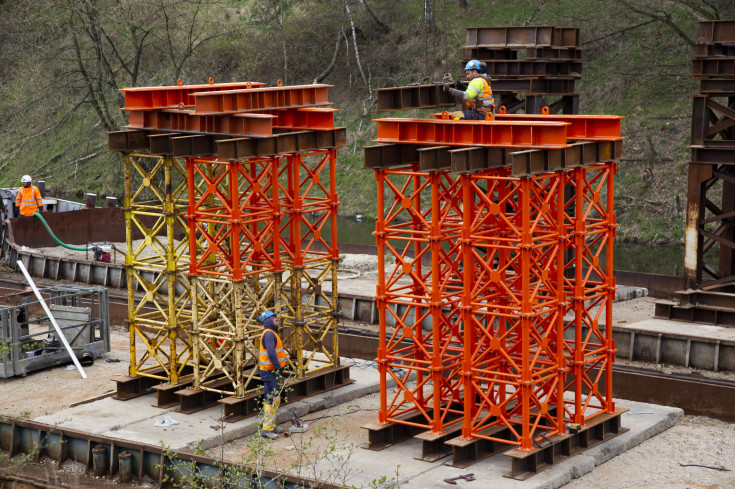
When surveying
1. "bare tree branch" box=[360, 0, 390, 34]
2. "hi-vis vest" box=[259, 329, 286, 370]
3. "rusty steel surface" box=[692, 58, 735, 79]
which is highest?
"bare tree branch" box=[360, 0, 390, 34]

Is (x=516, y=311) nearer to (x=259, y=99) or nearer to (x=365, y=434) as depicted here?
(x=365, y=434)

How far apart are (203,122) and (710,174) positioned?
12.3 m

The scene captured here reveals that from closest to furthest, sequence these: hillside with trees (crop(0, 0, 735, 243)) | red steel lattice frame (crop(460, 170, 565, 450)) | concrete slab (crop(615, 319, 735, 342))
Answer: red steel lattice frame (crop(460, 170, 565, 450))
concrete slab (crop(615, 319, 735, 342))
hillside with trees (crop(0, 0, 735, 243))

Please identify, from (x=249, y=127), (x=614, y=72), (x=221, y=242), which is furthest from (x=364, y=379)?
(x=614, y=72)

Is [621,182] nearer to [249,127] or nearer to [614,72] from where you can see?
[614,72]

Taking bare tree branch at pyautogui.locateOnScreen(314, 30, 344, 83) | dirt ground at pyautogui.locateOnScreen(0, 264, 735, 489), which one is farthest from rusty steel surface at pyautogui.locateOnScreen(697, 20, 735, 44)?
bare tree branch at pyautogui.locateOnScreen(314, 30, 344, 83)

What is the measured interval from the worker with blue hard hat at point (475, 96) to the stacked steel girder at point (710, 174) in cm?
890

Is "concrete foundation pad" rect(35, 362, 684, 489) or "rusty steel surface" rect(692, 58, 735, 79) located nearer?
"concrete foundation pad" rect(35, 362, 684, 489)

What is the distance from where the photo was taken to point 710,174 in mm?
25203

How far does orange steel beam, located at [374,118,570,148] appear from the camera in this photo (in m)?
16.6

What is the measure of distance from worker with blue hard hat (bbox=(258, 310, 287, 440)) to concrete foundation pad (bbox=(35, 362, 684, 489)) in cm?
44

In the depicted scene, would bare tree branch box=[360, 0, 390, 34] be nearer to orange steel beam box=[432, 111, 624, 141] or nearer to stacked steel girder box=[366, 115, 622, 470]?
stacked steel girder box=[366, 115, 622, 470]

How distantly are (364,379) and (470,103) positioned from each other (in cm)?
677

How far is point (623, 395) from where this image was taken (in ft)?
70.0
